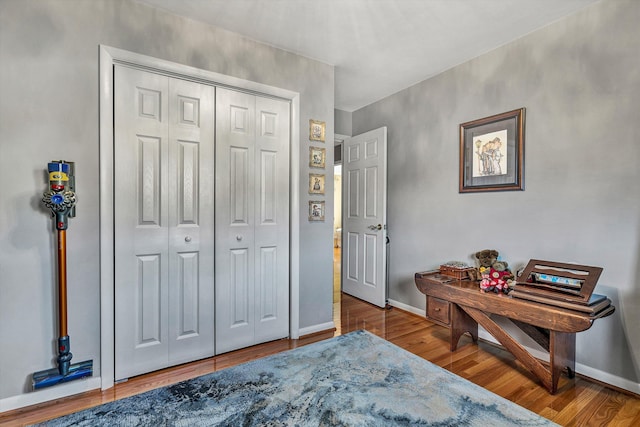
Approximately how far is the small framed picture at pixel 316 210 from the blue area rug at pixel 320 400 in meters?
1.22

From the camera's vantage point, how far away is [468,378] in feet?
6.78

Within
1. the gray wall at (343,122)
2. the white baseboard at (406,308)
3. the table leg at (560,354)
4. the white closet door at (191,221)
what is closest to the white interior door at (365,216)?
the white baseboard at (406,308)

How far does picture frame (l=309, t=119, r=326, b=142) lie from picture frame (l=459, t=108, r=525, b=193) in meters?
1.34

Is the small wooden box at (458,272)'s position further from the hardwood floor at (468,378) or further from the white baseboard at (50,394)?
the white baseboard at (50,394)

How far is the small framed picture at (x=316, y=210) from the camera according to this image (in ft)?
9.22

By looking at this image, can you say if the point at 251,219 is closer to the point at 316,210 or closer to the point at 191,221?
the point at 191,221

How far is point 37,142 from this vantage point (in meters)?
1.78

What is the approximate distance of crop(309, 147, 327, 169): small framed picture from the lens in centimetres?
280

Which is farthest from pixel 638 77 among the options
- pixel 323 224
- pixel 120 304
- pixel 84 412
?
pixel 84 412

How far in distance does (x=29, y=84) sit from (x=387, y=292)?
3.63 metres

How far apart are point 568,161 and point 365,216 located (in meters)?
2.03

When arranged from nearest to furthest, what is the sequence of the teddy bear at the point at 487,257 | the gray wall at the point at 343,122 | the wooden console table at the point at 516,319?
the wooden console table at the point at 516,319 → the teddy bear at the point at 487,257 → the gray wall at the point at 343,122

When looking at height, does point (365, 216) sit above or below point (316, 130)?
below

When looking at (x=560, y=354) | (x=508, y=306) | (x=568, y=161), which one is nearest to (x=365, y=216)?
(x=508, y=306)
